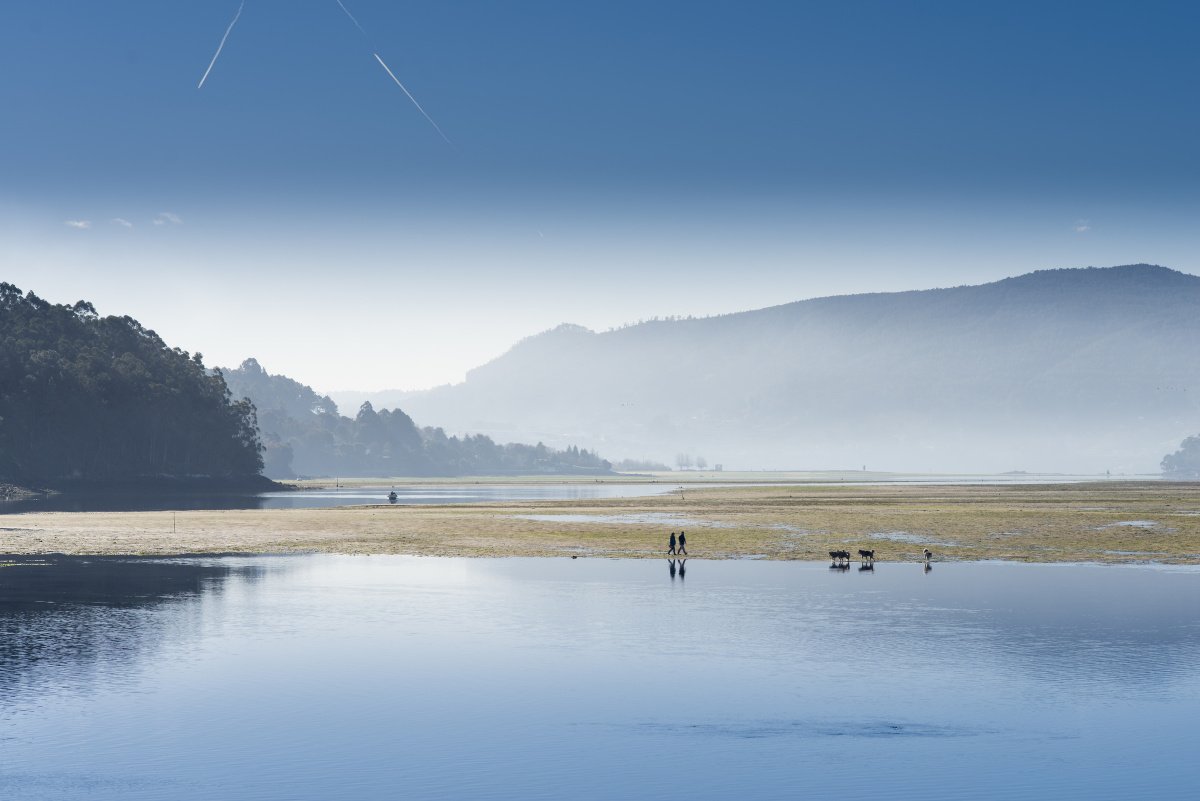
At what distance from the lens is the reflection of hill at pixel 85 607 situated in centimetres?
3256

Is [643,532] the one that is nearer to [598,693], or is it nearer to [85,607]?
[85,607]

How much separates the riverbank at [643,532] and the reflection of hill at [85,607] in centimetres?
1138

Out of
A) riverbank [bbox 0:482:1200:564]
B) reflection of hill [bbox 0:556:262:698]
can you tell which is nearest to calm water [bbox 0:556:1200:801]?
reflection of hill [bbox 0:556:262:698]

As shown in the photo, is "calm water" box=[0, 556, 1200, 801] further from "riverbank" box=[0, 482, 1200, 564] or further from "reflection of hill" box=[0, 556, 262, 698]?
"riverbank" box=[0, 482, 1200, 564]

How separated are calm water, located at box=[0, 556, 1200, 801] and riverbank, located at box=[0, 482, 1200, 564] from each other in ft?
69.3

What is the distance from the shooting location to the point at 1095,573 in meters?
57.8

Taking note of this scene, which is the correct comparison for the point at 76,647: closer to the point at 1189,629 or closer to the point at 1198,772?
the point at 1198,772

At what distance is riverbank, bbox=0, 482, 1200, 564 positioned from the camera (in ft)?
235

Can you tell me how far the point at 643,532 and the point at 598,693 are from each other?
2259 inches

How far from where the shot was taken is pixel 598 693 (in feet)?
96.7

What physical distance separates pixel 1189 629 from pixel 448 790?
29605 millimetres

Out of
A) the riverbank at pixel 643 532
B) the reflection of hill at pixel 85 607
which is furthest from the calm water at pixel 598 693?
the riverbank at pixel 643 532

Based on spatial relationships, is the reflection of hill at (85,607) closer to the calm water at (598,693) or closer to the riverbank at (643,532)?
the calm water at (598,693)

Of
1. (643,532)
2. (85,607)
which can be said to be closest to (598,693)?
(85,607)
